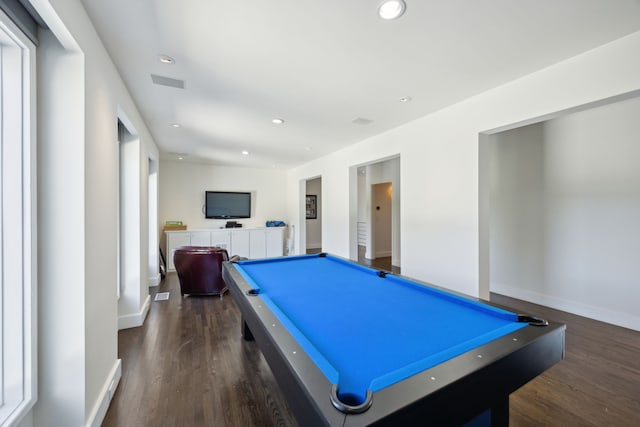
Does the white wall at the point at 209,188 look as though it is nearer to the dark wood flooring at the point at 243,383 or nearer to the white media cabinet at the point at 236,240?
the white media cabinet at the point at 236,240

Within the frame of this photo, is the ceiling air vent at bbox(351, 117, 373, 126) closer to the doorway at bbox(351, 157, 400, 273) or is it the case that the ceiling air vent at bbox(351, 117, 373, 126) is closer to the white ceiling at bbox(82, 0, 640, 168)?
the white ceiling at bbox(82, 0, 640, 168)

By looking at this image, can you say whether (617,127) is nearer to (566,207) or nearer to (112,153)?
Result: (566,207)

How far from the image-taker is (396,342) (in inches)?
44.1

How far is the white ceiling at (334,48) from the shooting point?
161cm

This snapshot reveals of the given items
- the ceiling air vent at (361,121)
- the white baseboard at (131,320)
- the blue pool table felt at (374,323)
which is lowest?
the white baseboard at (131,320)

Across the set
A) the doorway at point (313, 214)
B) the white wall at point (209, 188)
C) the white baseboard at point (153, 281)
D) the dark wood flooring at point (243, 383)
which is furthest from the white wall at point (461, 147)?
the doorway at point (313, 214)

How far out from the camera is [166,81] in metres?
2.49

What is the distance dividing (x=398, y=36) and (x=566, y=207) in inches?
125

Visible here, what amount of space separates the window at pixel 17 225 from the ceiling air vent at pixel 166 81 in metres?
1.21

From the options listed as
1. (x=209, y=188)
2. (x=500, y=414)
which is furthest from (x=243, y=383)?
(x=209, y=188)

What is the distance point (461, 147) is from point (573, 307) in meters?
2.41

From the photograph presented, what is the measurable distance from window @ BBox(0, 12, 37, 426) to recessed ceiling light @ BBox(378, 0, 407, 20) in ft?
5.85

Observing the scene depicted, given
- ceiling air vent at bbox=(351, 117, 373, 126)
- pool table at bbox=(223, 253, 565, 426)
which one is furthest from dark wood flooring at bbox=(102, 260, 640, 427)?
ceiling air vent at bbox=(351, 117, 373, 126)

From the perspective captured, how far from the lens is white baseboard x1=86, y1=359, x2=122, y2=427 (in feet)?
5.06
